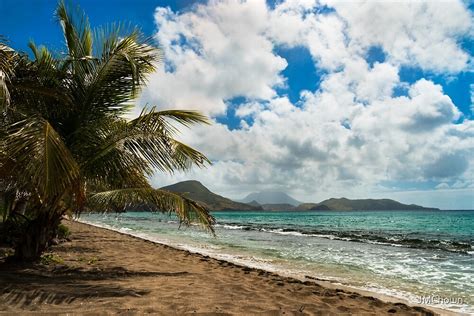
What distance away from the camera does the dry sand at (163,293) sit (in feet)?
16.2

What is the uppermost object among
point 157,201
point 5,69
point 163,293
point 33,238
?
point 5,69

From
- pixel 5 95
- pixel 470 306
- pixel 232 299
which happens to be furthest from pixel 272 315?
pixel 5 95

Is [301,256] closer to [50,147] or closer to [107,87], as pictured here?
[107,87]

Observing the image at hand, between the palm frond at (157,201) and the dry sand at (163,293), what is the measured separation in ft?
4.36

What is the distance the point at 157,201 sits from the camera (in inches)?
287

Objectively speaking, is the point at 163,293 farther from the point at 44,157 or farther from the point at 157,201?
the point at 44,157

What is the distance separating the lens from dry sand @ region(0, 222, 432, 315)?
16.2ft

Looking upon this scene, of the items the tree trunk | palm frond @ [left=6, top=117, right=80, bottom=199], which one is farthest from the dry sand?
palm frond @ [left=6, top=117, right=80, bottom=199]

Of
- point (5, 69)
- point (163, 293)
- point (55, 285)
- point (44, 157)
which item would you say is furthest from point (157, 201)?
point (5, 69)

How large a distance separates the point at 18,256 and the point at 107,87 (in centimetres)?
398

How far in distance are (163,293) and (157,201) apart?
2025 millimetres

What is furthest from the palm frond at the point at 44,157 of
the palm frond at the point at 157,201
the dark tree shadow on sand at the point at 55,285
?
the palm frond at the point at 157,201

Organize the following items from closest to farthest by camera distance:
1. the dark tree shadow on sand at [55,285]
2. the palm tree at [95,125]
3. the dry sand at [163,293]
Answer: the dry sand at [163,293], the dark tree shadow on sand at [55,285], the palm tree at [95,125]

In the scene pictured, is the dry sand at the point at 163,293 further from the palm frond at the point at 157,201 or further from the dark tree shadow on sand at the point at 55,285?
the palm frond at the point at 157,201
